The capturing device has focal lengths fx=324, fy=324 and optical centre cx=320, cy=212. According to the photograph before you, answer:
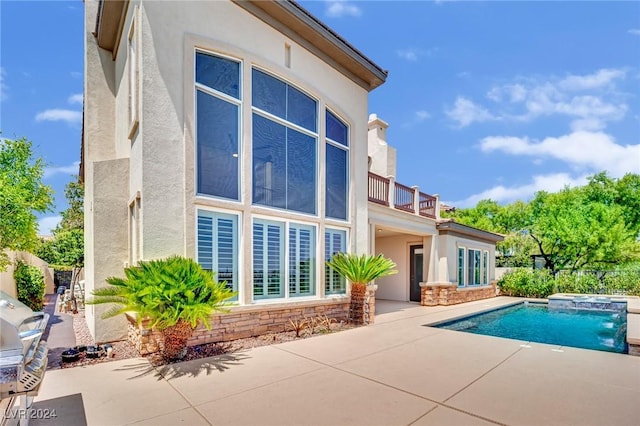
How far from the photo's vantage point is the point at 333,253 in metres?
9.98

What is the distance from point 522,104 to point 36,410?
26495mm

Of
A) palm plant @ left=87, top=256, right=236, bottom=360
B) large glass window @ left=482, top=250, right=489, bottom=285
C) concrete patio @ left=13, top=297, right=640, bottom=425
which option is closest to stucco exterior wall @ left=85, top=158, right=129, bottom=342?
palm plant @ left=87, top=256, right=236, bottom=360

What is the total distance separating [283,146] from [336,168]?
2205 mm

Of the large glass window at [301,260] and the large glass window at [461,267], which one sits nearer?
the large glass window at [301,260]

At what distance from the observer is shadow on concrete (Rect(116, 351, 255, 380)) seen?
5.19m

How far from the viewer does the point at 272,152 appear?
8.45 metres

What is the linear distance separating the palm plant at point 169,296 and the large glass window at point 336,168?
15.8ft

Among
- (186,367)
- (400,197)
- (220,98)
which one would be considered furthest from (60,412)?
(400,197)

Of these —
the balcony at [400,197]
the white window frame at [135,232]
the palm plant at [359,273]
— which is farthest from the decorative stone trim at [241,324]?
the balcony at [400,197]

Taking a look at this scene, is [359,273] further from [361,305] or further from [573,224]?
[573,224]

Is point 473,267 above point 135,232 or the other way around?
the other way around

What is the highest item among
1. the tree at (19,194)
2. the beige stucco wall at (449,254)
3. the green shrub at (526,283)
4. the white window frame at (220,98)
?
the white window frame at (220,98)

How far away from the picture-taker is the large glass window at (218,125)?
7199 mm

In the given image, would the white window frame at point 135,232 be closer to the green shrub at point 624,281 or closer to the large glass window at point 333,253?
the large glass window at point 333,253
